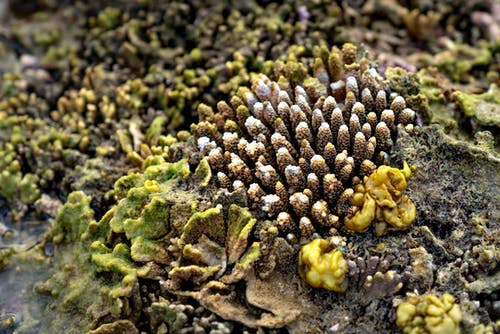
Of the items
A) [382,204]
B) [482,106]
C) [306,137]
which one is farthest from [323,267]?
[482,106]

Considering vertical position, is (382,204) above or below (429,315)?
above

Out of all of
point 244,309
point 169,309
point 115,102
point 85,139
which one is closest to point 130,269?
point 169,309

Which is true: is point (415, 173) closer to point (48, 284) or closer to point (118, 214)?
point (118, 214)

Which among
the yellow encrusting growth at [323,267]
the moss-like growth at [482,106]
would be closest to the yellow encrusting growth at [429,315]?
the yellow encrusting growth at [323,267]

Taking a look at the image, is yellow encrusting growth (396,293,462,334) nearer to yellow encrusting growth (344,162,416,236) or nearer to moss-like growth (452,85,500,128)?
yellow encrusting growth (344,162,416,236)

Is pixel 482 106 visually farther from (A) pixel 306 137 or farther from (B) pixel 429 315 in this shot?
(B) pixel 429 315

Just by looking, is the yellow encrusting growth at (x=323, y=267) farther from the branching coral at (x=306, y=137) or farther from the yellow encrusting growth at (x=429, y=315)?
the yellow encrusting growth at (x=429, y=315)

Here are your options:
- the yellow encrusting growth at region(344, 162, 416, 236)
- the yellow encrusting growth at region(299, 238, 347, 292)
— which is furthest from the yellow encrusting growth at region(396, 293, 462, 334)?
the yellow encrusting growth at region(344, 162, 416, 236)
